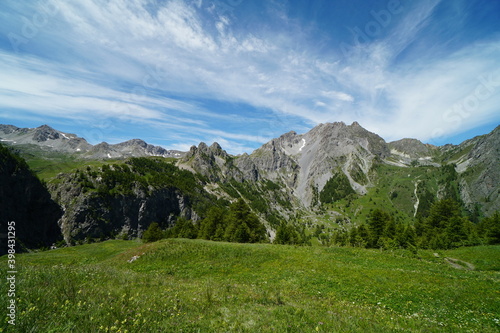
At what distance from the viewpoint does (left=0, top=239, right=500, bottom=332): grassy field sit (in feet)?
21.7

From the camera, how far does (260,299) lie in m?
11.4

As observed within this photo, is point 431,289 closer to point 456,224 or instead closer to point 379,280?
point 379,280

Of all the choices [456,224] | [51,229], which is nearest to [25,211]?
[51,229]

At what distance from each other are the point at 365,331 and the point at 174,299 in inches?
317

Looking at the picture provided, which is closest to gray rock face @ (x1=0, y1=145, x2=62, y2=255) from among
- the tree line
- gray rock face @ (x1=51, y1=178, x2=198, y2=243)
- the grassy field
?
gray rock face @ (x1=51, y1=178, x2=198, y2=243)

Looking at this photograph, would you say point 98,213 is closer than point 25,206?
No

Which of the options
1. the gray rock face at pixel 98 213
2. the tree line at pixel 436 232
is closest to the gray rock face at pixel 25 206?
the gray rock face at pixel 98 213

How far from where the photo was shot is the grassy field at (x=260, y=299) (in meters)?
6.62

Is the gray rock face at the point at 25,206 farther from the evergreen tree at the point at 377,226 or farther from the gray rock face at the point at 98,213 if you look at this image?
the evergreen tree at the point at 377,226

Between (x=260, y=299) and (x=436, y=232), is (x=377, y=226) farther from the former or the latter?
(x=260, y=299)

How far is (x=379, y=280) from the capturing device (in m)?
17.9

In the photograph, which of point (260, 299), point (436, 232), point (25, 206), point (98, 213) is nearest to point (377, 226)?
point (436, 232)

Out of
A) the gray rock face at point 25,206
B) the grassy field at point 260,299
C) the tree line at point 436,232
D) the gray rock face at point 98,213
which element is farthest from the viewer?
the gray rock face at point 98,213

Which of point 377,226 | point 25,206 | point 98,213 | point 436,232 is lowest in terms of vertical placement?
point 98,213
